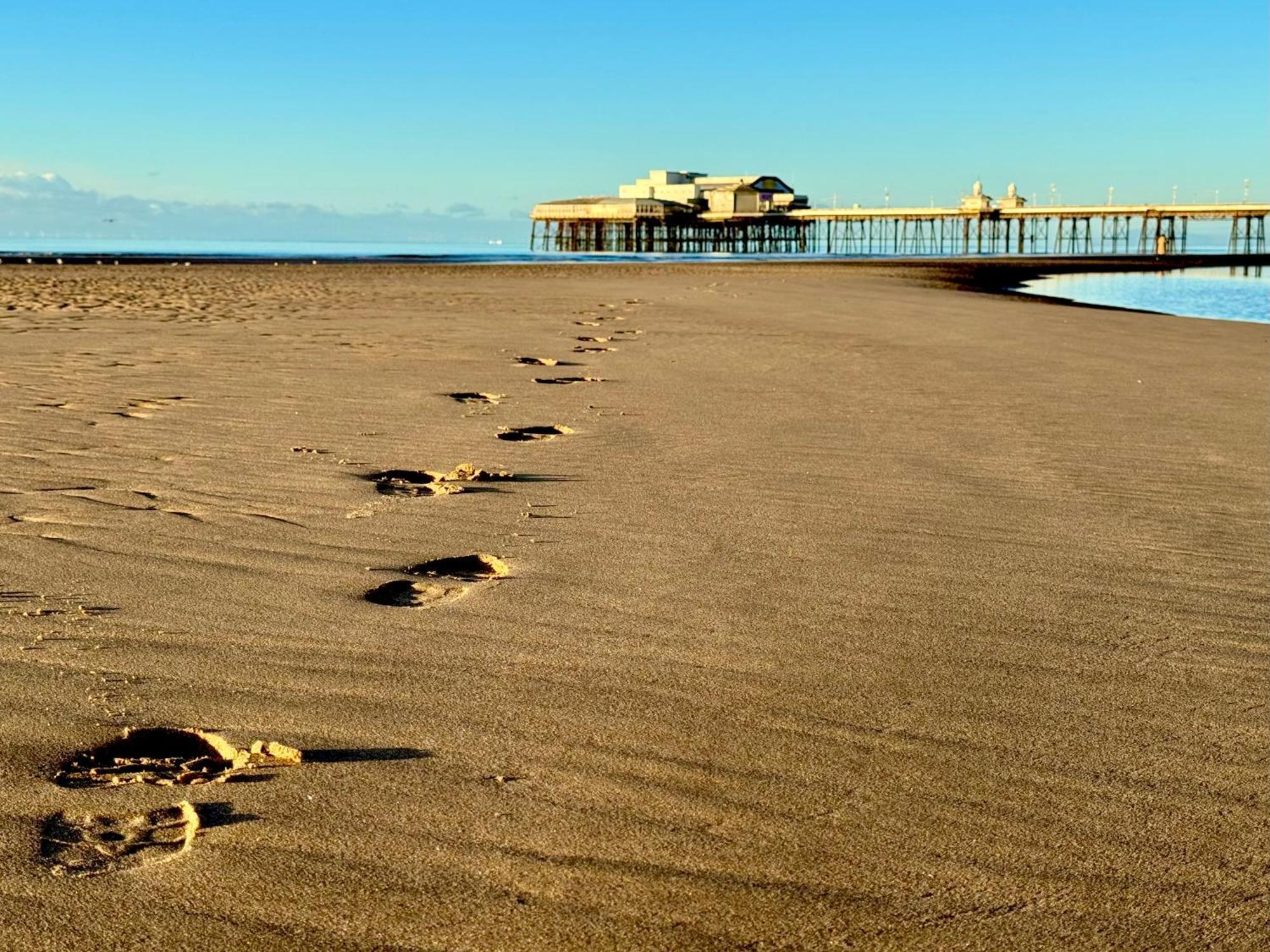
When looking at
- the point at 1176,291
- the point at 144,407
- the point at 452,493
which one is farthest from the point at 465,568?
the point at 1176,291

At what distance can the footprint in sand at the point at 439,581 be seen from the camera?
3.23 metres

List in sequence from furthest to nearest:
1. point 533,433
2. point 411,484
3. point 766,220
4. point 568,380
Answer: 1. point 766,220
2. point 568,380
3. point 533,433
4. point 411,484

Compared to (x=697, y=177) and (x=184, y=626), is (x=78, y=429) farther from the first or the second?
(x=697, y=177)

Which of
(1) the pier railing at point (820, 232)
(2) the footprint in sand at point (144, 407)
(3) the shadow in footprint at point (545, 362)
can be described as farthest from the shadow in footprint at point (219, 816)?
(1) the pier railing at point (820, 232)

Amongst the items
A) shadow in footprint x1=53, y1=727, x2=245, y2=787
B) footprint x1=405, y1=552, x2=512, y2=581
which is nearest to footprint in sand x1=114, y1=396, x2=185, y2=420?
footprint x1=405, y1=552, x2=512, y2=581

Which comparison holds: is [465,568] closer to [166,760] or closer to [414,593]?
[414,593]

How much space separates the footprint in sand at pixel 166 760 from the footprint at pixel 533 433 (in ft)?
10.9

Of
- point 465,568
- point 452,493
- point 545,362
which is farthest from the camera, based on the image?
point 545,362

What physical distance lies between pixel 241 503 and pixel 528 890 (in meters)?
2.76

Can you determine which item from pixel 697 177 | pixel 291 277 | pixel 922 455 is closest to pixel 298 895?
pixel 922 455

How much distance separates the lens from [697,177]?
95.0m

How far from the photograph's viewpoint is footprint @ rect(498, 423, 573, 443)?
5.68 meters

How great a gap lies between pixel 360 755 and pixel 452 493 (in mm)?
2225

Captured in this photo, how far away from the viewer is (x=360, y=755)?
226 centimetres
